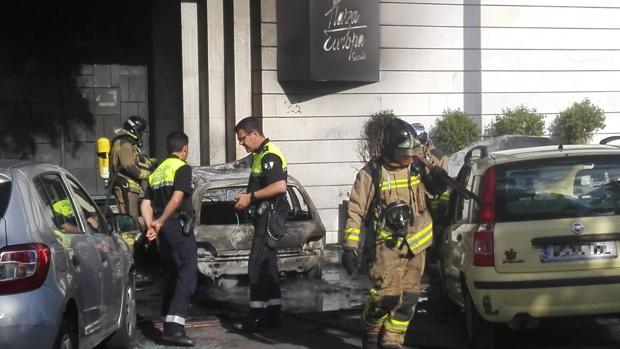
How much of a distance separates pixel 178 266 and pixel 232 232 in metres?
2.25

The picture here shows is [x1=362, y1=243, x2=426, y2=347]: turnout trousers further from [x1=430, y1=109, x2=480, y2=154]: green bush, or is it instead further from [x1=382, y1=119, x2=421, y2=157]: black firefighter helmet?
[x1=430, y1=109, x2=480, y2=154]: green bush

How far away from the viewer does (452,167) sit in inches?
513

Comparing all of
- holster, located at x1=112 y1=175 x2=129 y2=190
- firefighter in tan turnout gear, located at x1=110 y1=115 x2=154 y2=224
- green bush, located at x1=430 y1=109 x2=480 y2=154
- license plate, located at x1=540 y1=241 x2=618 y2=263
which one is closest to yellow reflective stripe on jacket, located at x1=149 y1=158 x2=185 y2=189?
license plate, located at x1=540 y1=241 x2=618 y2=263

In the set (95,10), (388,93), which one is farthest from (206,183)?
(95,10)

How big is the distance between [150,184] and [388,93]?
7.22m

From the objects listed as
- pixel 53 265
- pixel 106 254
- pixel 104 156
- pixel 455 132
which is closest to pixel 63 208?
pixel 106 254

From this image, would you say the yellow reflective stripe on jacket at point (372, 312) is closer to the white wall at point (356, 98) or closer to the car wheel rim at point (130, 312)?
the car wheel rim at point (130, 312)

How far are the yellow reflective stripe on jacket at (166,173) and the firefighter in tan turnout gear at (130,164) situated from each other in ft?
11.5

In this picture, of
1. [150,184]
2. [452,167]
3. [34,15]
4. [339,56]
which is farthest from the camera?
[34,15]

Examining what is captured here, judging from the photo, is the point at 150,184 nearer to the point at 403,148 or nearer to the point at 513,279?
the point at 403,148

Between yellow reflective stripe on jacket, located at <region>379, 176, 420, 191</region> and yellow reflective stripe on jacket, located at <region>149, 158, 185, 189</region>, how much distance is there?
1.92 meters

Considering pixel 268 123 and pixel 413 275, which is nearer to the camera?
pixel 413 275

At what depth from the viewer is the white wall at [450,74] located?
1454 cm

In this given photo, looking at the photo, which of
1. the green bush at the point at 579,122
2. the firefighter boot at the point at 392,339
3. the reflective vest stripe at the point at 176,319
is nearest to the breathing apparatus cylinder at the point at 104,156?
the reflective vest stripe at the point at 176,319
